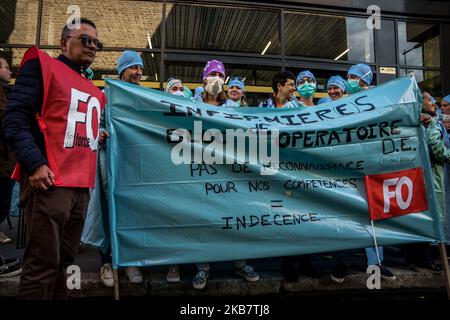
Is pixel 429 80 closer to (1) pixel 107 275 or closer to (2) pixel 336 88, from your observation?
(2) pixel 336 88

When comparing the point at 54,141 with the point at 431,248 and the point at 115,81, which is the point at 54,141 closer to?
the point at 115,81

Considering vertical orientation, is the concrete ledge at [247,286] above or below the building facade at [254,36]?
below

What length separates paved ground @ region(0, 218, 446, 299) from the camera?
3.19 metres

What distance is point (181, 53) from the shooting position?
6.44 meters

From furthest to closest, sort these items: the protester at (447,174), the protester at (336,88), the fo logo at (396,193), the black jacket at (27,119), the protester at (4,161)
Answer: the protester at (336,88) < the protester at (447,174) < the protester at (4,161) < the fo logo at (396,193) < the black jacket at (27,119)

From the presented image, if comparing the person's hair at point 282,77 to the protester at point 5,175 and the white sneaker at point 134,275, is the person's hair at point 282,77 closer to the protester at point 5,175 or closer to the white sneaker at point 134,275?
the white sneaker at point 134,275

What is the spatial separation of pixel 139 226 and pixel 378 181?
225cm

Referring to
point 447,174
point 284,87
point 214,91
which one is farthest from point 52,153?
point 447,174

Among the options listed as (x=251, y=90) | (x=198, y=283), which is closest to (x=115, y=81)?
(x=198, y=283)

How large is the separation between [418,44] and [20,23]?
25.4 feet

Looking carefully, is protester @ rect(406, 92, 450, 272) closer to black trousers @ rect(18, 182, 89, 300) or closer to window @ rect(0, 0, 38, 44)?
black trousers @ rect(18, 182, 89, 300)

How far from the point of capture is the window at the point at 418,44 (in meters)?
7.16

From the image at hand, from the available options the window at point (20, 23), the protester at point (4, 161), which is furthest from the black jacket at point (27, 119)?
the window at point (20, 23)

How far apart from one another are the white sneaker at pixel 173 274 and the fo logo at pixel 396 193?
1.90m
